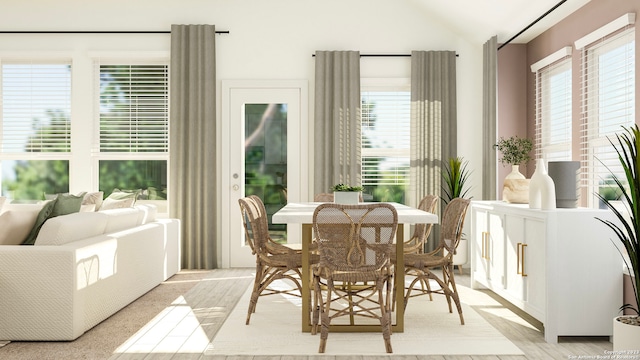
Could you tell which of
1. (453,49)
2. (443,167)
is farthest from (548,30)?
(443,167)

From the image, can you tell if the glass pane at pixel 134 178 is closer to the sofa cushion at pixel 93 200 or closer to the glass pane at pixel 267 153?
the glass pane at pixel 267 153

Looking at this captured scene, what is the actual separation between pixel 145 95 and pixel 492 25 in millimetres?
3868

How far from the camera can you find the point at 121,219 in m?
4.38

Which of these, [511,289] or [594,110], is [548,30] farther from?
Result: [511,289]

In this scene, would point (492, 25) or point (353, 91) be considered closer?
point (492, 25)

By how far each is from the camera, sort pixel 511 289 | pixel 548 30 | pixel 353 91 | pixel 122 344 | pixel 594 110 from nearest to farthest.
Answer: pixel 122 344 < pixel 511 289 < pixel 594 110 < pixel 548 30 < pixel 353 91

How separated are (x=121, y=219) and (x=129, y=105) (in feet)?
7.45

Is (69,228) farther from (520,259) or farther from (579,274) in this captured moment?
(579,274)

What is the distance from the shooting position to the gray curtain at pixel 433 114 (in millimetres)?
6055

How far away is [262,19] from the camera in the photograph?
617cm

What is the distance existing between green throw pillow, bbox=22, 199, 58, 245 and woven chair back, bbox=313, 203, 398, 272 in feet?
6.35

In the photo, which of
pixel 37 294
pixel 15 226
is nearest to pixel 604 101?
pixel 37 294

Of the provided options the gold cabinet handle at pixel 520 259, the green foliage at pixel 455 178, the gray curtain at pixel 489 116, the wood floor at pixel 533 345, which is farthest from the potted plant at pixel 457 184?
the gold cabinet handle at pixel 520 259

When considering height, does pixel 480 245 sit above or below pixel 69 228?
below
